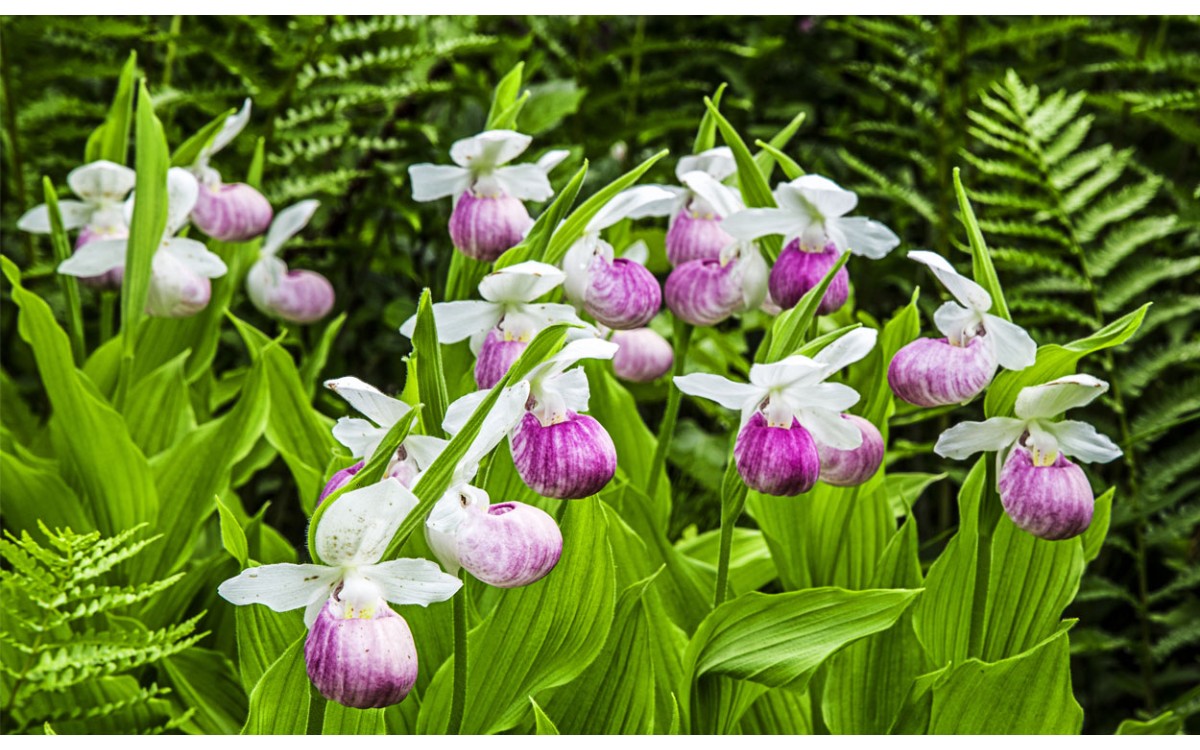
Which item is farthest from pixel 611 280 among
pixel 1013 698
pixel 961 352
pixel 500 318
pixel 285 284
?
pixel 285 284

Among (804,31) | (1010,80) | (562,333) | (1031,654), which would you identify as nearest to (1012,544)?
(1031,654)

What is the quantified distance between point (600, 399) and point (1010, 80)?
804mm

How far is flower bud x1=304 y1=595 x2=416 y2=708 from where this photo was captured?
0.70m

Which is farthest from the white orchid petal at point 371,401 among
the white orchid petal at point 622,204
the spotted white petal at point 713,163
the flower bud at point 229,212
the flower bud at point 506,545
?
the flower bud at point 229,212

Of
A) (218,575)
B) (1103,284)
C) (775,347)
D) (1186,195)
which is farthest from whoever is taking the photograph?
(1103,284)

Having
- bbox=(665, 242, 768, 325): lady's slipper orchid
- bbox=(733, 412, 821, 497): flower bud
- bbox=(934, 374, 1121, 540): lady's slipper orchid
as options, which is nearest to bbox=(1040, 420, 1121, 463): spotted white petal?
bbox=(934, 374, 1121, 540): lady's slipper orchid

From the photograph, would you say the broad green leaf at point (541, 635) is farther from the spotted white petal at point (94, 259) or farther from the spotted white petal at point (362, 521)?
the spotted white petal at point (94, 259)

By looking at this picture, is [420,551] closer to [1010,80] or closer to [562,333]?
[562,333]

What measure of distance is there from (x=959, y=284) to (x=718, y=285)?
268 mm

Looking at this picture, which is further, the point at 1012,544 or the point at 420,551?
the point at 1012,544

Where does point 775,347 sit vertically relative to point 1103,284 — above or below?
above

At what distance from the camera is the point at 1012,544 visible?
1136 millimetres

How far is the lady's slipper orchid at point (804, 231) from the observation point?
42.9 inches

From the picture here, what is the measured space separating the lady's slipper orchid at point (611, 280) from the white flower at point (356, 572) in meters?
0.41
